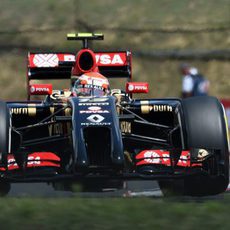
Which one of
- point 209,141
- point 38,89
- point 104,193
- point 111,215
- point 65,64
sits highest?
point 65,64

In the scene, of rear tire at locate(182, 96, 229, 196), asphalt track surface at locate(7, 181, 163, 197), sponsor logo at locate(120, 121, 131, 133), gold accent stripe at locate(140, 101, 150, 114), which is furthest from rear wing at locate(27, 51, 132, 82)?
rear tire at locate(182, 96, 229, 196)

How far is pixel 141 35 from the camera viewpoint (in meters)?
24.4

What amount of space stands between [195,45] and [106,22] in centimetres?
243

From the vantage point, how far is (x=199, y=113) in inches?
324

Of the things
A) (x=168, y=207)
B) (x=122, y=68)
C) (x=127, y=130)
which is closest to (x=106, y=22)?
(x=122, y=68)

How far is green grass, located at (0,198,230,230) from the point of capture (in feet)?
17.0

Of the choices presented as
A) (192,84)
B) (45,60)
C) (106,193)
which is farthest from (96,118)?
(192,84)

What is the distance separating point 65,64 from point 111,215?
550 centimetres

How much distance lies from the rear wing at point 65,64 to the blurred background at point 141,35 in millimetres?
12128

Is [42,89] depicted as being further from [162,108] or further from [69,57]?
[162,108]

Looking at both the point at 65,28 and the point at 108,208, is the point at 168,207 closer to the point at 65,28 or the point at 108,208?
the point at 108,208

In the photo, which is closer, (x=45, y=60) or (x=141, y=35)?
(x=45, y=60)

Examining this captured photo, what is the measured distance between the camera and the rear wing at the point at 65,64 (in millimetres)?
10711

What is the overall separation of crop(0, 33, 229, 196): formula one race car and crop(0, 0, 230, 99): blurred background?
13948 mm
